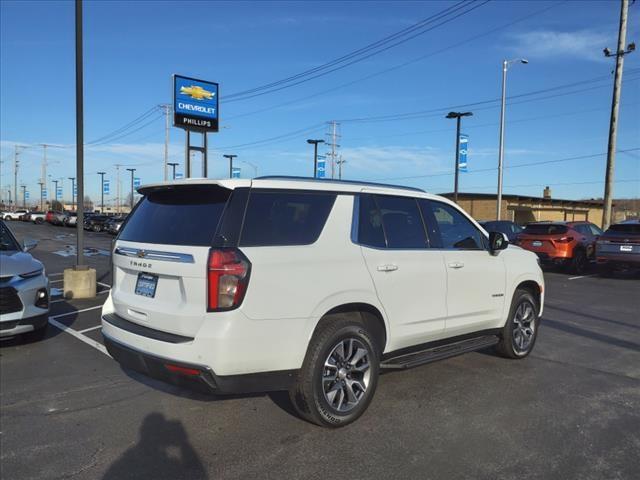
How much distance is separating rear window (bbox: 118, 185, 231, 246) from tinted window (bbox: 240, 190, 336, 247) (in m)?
0.23

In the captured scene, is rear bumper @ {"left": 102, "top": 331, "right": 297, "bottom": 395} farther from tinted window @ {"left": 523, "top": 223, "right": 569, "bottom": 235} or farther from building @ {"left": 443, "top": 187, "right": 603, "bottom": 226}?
building @ {"left": 443, "top": 187, "right": 603, "bottom": 226}

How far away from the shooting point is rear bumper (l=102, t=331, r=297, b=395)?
11.2 ft

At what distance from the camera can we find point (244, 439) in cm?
384

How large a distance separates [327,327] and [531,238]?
13.6m

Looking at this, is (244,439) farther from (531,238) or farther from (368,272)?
(531,238)

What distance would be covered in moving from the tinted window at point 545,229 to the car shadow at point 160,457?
1411 centimetres

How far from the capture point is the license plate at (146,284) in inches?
149

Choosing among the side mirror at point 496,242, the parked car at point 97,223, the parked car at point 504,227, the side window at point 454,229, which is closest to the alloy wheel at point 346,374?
the side window at point 454,229

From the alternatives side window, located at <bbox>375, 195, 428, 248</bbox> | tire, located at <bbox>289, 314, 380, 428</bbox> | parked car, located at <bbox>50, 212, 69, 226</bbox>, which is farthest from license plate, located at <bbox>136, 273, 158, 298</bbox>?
parked car, located at <bbox>50, 212, 69, 226</bbox>

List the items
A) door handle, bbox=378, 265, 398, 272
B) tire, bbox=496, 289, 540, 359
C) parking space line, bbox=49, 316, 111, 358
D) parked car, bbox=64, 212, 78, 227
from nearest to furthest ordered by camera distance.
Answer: door handle, bbox=378, 265, 398, 272 → tire, bbox=496, 289, 540, 359 → parking space line, bbox=49, 316, 111, 358 → parked car, bbox=64, 212, 78, 227

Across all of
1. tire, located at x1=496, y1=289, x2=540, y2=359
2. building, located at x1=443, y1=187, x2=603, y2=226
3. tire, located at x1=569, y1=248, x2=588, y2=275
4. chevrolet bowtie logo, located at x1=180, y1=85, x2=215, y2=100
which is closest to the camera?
tire, located at x1=496, y1=289, x2=540, y2=359

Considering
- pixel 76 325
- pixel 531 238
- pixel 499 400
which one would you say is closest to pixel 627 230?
pixel 531 238

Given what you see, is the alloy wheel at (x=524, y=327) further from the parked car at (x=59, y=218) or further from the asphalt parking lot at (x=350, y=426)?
the parked car at (x=59, y=218)

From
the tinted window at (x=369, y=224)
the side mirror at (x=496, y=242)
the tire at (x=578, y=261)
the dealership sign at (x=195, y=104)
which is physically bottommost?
the tire at (x=578, y=261)
